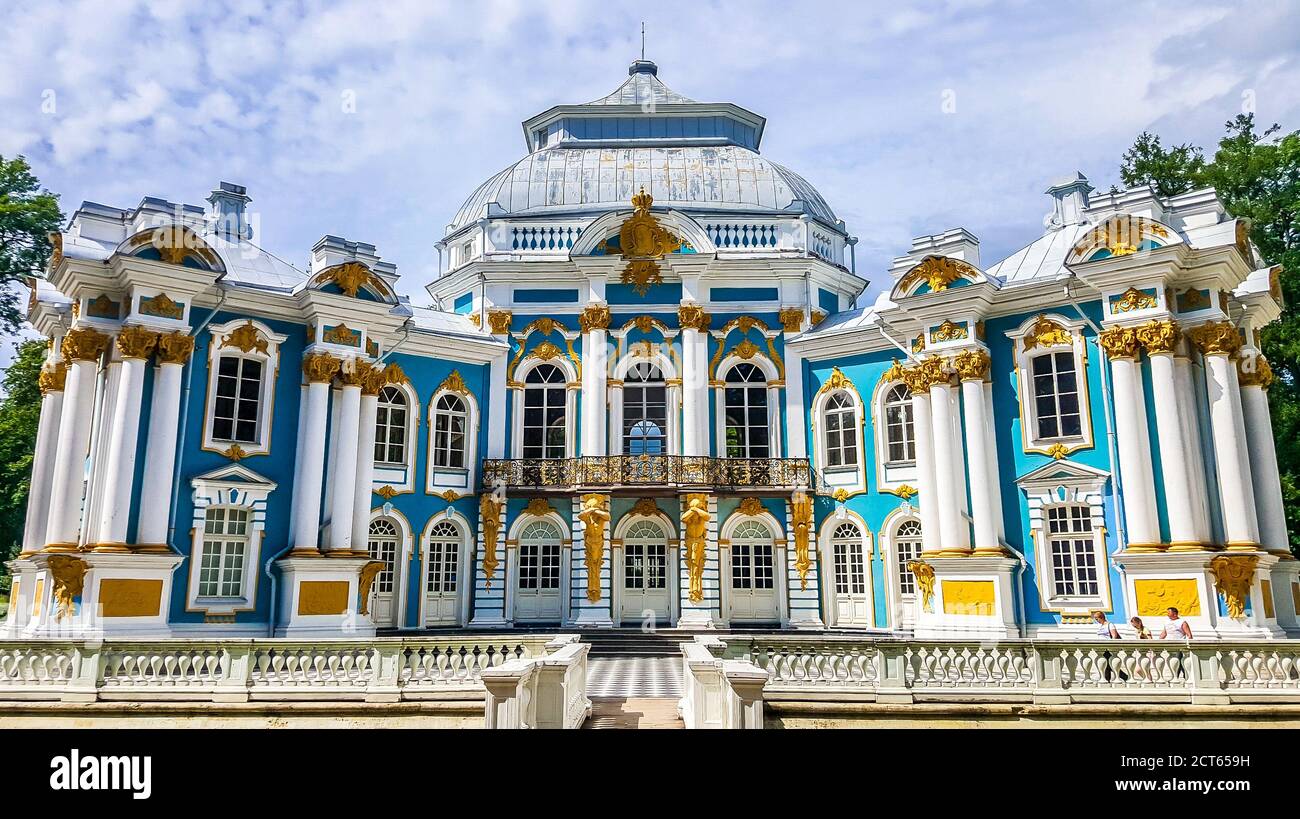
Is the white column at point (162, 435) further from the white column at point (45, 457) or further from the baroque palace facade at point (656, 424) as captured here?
the white column at point (45, 457)

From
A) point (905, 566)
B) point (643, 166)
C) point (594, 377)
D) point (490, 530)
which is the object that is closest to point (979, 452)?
point (905, 566)

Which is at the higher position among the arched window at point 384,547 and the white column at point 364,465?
the white column at point 364,465

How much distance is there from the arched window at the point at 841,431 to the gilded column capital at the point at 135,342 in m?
13.8

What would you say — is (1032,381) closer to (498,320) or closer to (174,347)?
(498,320)

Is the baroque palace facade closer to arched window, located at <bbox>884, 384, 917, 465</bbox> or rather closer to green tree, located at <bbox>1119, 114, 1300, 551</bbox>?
arched window, located at <bbox>884, 384, 917, 465</bbox>

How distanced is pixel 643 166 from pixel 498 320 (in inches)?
239

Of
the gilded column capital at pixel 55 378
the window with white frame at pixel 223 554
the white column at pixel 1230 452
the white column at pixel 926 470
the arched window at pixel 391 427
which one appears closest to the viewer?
the white column at pixel 1230 452

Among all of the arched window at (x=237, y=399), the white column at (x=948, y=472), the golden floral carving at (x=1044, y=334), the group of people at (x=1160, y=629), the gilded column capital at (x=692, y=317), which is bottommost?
the group of people at (x=1160, y=629)

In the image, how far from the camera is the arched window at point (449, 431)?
20672 mm

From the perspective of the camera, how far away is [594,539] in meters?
20.0

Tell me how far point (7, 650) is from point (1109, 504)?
16.6m

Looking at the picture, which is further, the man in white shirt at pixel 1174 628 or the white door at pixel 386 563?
the white door at pixel 386 563

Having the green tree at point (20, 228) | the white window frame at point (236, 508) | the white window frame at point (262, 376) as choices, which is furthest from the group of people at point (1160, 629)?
the green tree at point (20, 228)
